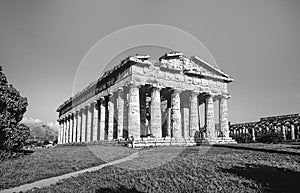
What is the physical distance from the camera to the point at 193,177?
14141mm

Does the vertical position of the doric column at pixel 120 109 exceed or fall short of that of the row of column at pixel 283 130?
it exceeds it

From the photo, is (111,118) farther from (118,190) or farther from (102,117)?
(118,190)

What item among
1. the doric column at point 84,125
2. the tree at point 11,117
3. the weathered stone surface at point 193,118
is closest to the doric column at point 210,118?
the weathered stone surface at point 193,118

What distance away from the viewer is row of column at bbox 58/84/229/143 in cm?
3647

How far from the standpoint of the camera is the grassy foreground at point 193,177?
12617mm

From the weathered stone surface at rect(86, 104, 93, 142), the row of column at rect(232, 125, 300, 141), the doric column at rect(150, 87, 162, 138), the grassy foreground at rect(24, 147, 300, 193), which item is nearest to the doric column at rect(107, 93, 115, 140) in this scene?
the doric column at rect(150, 87, 162, 138)

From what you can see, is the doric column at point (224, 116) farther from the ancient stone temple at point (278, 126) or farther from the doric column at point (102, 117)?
the ancient stone temple at point (278, 126)

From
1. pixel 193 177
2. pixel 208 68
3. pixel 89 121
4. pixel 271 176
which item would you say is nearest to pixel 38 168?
pixel 193 177

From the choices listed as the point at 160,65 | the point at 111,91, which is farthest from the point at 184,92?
the point at 111,91

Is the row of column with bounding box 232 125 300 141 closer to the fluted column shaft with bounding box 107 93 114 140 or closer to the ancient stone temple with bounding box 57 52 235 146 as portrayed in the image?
the ancient stone temple with bounding box 57 52 235 146

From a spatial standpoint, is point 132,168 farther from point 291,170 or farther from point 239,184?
point 291,170

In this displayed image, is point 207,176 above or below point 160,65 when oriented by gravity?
below

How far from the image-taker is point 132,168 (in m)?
17.1

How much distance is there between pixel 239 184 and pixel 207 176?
6.23ft
